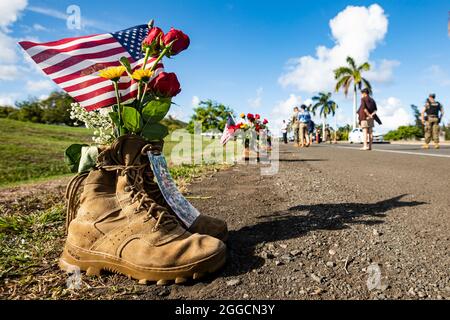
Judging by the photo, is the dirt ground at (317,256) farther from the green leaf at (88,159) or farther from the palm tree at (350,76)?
the palm tree at (350,76)

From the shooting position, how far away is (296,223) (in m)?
2.16

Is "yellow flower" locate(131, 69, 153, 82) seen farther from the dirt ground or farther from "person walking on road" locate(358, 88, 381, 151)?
"person walking on road" locate(358, 88, 381, 151)

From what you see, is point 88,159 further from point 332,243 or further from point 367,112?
point 367,112

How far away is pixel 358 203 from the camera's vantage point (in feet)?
9.06

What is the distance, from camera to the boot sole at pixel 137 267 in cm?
136

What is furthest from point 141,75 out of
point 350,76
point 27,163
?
point 350,76

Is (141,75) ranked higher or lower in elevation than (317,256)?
higher

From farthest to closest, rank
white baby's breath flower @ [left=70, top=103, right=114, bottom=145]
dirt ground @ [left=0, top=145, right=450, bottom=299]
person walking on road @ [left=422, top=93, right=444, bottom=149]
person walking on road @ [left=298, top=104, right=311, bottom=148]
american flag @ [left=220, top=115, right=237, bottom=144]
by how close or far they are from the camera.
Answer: person walking on road @ [left=298, top=104, right=311, bottom=148] < person walking on road @ [left=422, top=93, right=444, bottom=149] < american flag @ [left=220, top=115, right=237, bottom=144] < white baby's breath flower @ [left=70, top=103, right=114, bottom=145] < dirt ground @ [left=0, top=145, right=450, bottom=299]

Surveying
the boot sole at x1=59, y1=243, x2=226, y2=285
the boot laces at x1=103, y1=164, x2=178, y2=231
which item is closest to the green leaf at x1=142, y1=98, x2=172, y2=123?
the boot laces at x1=103, y1=164, x2=178, y2=231

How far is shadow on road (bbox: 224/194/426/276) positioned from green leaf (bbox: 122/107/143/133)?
82 centimetres

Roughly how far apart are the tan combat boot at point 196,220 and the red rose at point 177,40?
0.56 meters

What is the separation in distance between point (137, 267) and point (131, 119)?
725mm

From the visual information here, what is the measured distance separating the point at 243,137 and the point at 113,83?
6.48m

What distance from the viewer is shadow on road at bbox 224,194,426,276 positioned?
5.25ft
